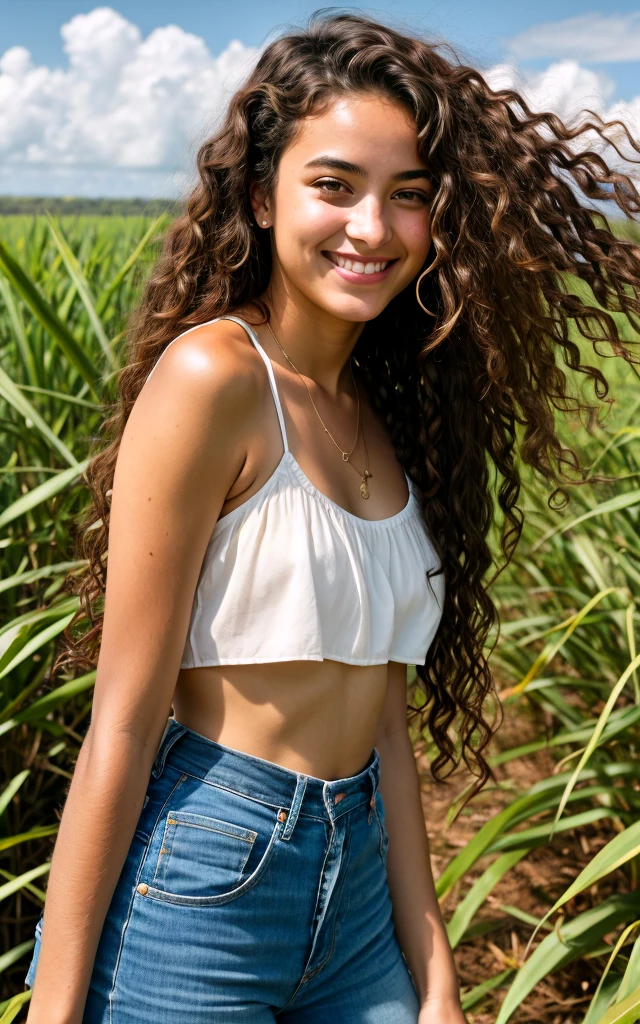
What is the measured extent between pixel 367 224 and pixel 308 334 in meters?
0.18

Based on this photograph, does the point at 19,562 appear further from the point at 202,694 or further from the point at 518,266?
the point at 518,266

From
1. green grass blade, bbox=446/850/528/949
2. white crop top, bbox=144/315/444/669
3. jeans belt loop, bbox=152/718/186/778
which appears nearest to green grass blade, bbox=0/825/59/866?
jeans belt loop, bbox=152/718/186/778

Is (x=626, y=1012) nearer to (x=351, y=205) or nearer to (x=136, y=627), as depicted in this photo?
(x=136, y=627)

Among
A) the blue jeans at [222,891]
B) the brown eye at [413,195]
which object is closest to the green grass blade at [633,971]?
the blue jeans at [222,891]

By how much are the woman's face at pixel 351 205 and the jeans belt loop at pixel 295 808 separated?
22.8 inches

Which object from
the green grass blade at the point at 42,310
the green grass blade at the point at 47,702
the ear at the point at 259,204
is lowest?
the green grass blade at the point at 47,702

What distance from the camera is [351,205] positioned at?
1226mm

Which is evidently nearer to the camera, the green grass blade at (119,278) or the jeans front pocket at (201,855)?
the jeans front pocket at (201,855)

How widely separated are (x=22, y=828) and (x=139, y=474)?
1.33 metres

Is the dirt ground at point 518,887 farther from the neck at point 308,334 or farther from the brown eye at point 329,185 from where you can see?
the brown eye at point 329,185

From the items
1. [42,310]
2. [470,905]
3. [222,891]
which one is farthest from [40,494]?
[470,905]

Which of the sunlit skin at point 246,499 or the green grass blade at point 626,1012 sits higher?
the sunlit skin at point 246,499

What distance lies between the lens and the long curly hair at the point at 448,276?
4.25 ft

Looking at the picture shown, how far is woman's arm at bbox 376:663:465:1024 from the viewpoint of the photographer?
4.42 feet
